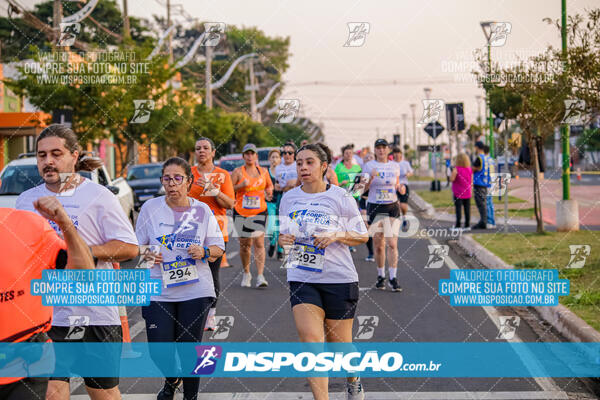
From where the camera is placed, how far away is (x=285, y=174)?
13125mm

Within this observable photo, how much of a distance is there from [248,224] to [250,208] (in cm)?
24

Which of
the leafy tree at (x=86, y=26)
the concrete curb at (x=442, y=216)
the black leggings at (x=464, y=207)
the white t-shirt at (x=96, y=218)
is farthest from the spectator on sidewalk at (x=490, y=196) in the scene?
the leafy tree at (x=86, y=26)

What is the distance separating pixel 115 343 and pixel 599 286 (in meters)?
7.40

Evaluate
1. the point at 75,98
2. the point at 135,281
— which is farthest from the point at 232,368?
the point at 75,98

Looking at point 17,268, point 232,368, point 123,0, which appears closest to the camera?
point 17,268

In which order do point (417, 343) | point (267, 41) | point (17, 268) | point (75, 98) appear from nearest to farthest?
point (17, 268) < point (417, 343) < point (75, 98) < point (267, 41)

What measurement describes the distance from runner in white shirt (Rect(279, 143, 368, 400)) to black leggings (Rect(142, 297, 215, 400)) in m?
0.71

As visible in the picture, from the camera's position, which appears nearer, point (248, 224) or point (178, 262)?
point (178, 262)

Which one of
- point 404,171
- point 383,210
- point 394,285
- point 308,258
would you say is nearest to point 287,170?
point 383,210

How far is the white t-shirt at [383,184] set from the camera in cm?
1066

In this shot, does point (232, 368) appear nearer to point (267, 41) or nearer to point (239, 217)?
point (239, 217)

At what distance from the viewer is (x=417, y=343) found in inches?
289

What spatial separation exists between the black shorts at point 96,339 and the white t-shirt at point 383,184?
6.90m

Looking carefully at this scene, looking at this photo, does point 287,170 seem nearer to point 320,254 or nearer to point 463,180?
point 463,180
